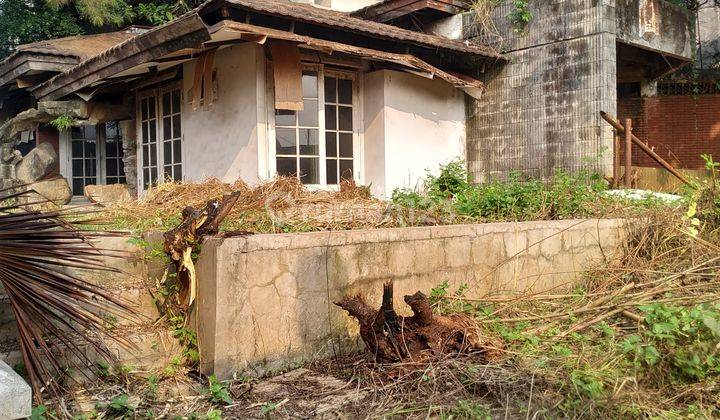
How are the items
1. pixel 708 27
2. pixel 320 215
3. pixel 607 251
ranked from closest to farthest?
pixel 320 215, pixel 607 251, pixel 708 27

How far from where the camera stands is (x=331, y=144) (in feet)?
28.9

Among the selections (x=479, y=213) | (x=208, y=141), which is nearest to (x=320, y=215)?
(x=479, y=213)

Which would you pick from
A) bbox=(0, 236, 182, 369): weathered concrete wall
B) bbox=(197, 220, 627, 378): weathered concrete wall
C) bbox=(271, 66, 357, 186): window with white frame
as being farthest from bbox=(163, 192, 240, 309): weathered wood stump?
bbox=(271, 66, 357, 186): window with white frame

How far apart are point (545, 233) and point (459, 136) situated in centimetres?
435

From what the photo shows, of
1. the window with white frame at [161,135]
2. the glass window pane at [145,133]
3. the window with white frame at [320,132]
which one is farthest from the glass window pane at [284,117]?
the glass window pane at [145,133]

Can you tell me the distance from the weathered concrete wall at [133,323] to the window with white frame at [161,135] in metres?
4.44

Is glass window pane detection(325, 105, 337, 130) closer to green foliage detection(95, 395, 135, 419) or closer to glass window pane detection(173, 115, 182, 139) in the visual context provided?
glass window pane detection(173, 115, 182, 139)

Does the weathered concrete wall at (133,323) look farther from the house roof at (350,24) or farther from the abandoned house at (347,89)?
the house roof at (350,24)

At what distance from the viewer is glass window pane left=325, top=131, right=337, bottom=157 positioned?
8.74 m

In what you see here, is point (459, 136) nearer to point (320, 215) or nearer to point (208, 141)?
point (208, 141)

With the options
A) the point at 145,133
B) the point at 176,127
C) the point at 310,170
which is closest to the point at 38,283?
the point at 310,170

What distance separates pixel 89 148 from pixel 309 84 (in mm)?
5819

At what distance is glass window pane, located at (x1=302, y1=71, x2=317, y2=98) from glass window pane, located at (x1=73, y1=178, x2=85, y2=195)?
19.1 feet

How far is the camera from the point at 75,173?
11.9 m
